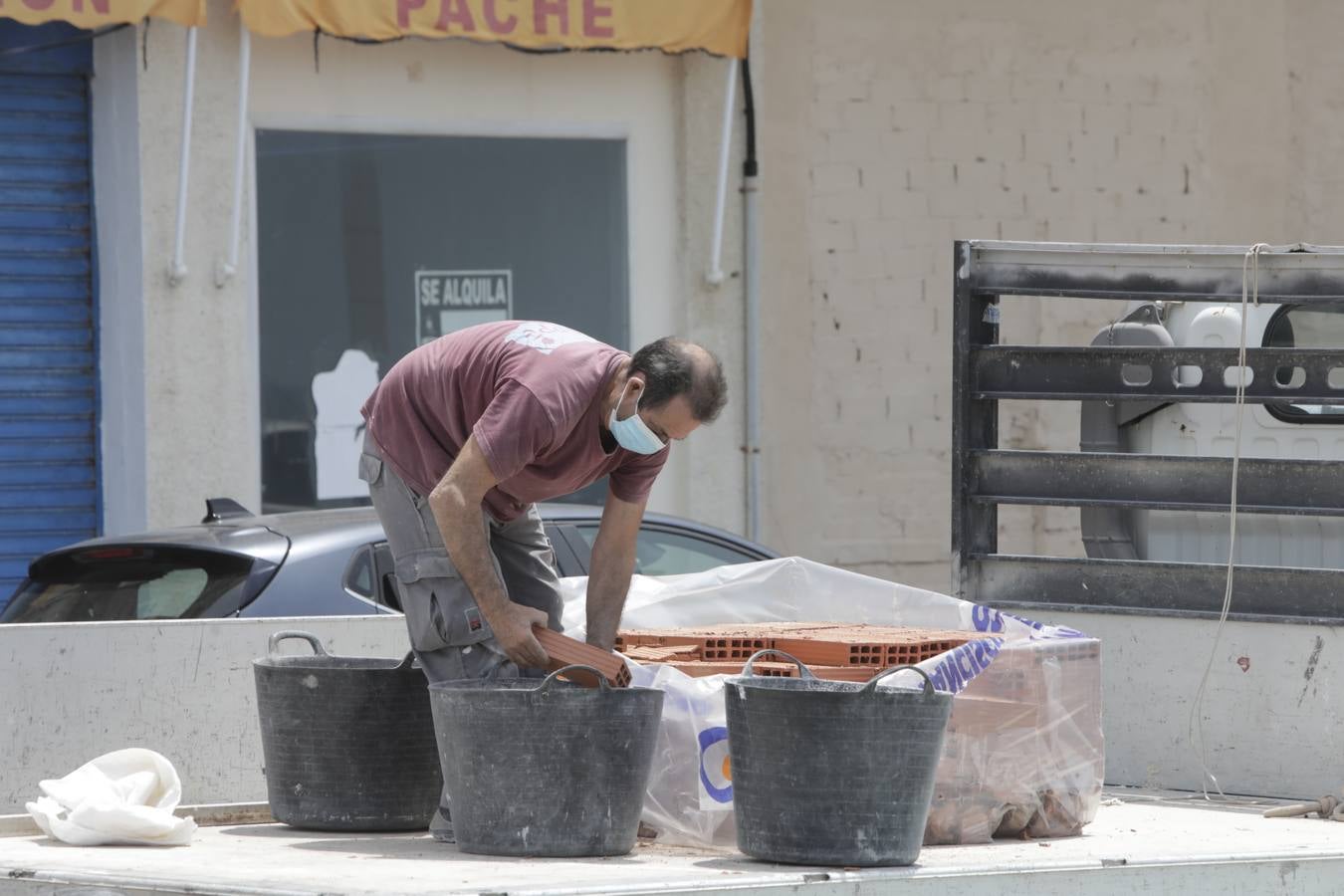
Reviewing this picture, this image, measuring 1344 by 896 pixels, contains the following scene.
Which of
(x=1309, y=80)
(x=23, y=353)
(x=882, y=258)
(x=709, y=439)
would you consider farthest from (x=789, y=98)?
(x=23, y=353)

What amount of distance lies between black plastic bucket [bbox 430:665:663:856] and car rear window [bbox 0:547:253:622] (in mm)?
2044

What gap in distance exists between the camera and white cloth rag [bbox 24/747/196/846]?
4556 mm

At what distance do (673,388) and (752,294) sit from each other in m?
6.27

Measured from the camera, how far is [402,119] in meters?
10.3

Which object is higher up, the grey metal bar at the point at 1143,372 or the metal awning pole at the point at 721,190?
the metal awning pole at the point at 721,190

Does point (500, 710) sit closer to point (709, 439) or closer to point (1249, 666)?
point (1249, 666)

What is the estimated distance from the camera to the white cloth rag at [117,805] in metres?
4.56

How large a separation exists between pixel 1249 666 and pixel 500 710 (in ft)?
7.39

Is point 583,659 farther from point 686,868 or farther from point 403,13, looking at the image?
point 403,13

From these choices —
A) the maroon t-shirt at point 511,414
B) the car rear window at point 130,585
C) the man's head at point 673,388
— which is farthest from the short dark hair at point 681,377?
the car rear window at point 130,585

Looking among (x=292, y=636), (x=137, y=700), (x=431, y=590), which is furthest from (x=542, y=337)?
(x=137, y=700)

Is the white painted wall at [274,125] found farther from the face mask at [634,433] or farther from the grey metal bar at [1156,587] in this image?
the face mask at [634,433]

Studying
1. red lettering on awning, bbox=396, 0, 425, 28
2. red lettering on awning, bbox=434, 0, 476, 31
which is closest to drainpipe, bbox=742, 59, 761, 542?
red lettering on awning, bbox=434, 0, 476, 31

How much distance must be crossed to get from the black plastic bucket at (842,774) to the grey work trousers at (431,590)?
809 mm
